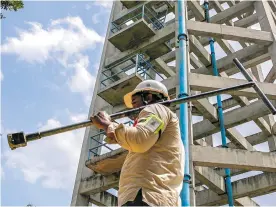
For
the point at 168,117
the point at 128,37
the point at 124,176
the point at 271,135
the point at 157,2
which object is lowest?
the point at 124,176

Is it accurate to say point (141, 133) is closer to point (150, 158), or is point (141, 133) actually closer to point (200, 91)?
point (150, 158)

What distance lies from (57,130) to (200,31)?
913cm

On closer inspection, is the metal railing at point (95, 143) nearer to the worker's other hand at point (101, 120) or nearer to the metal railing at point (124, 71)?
the metal railing at point (124, 71)

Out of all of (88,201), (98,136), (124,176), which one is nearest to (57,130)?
(124,176)

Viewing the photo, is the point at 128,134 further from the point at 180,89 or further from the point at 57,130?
the point at 180,89

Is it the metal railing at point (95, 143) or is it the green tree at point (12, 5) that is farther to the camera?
the metal railing at point (95, 143)

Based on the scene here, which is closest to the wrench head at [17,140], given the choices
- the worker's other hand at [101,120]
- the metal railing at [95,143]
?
the worker's other hand at [101,120]

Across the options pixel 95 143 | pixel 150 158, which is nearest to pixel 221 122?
pixel 95 143

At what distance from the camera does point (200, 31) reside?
11484 mm

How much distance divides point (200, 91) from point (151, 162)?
839 centimetres

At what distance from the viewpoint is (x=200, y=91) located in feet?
34.7

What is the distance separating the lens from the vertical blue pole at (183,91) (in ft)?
24.9

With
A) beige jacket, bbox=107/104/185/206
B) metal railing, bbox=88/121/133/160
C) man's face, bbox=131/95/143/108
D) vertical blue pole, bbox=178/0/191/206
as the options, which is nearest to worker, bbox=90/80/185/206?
beige jacket, bbox=107/104/185/206

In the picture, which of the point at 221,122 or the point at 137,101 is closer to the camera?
the point at 137,101
